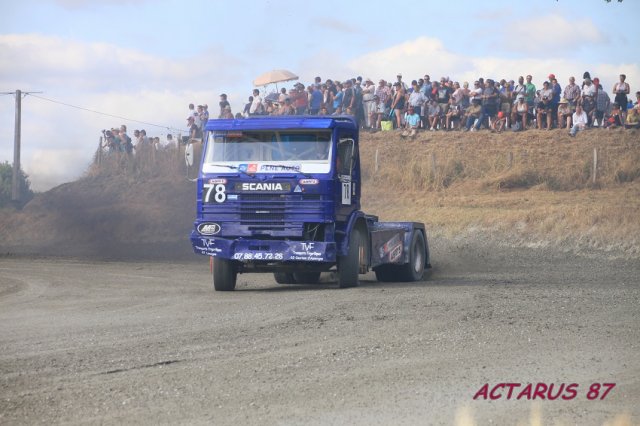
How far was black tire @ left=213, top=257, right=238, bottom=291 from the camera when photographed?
A: 1681 centimetres

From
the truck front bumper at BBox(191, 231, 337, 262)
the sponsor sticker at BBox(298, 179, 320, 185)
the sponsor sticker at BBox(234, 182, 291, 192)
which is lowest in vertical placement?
the truck front bumper at BBox(191, 231, 337, 262)

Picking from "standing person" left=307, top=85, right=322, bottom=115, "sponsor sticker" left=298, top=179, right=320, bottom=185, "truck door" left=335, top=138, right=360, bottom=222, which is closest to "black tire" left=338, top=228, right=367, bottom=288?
"truck door" left=335, top=138, right=360, bottom=222

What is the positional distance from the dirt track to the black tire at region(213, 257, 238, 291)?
247 millimetres

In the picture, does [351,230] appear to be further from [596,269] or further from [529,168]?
[529,168]

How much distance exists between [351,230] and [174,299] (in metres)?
3.25

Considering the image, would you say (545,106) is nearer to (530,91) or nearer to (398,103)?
(530,91)

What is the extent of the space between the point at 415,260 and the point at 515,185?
44.6 feet

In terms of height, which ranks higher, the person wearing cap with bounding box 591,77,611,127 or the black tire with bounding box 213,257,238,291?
the person wearing cap with bounding box 591,77,611,127

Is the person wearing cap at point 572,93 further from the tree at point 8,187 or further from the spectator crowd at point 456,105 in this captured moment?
the tree at point 8,187

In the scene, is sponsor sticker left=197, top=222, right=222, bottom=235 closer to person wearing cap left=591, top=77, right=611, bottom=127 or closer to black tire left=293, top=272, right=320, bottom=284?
black tire left=293, top=272, right=320, bottom=284

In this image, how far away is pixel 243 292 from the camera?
1706 cm

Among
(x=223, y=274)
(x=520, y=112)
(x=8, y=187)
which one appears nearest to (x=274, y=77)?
(x=520, y=112)

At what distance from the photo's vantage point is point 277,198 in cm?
1644

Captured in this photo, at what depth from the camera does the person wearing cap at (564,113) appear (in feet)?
101
